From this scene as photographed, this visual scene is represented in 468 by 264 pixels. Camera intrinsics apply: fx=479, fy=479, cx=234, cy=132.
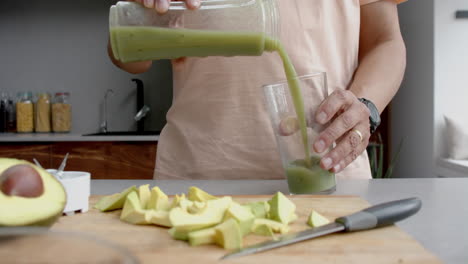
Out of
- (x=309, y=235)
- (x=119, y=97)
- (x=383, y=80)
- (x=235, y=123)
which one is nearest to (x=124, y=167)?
(x=119, y=97)

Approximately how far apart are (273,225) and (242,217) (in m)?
0.06

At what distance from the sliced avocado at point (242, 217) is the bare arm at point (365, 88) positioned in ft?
0.87

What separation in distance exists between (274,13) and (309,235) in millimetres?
393

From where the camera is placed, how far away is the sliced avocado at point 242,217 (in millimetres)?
639

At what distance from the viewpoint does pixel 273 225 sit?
0.68m

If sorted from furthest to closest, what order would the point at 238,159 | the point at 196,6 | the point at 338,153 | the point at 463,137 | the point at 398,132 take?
the point at 398,132 → the point at 463,137 → the point at 238,159 → the point at 338,153 → the point at 196,6

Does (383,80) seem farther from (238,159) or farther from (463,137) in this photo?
(463,137)

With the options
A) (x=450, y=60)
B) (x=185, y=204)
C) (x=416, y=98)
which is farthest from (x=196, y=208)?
(x=416, y=98)

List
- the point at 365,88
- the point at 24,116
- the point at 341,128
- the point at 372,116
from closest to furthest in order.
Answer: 1. the point at 341,128
2. the point at 372,116
3. the point at 365,88
4. the point at 24,116

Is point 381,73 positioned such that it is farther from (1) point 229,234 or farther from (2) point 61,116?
(2) point 61,116

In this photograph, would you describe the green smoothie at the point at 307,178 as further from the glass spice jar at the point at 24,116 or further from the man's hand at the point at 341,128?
the glass spice jar at the point at 24,116

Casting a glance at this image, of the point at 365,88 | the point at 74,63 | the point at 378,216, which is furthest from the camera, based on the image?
the point at 74,63

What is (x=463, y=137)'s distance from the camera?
3.09 meters

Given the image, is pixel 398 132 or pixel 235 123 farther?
pixel 398 132
